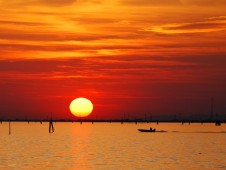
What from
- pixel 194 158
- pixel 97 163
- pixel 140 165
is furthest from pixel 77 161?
pixel 194 158

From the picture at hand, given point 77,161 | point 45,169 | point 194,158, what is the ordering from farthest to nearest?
point 194,158 < point 77,161 < point 45,169

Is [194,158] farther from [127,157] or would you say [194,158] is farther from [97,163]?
[97,163]

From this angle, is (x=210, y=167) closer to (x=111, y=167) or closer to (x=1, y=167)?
(x=111, y=167)

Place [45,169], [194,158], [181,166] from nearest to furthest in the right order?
[45,169], [181,166], [194,158]

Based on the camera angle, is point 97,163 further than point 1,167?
Yes

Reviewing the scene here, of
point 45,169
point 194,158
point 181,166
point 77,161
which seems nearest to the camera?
point 45,169

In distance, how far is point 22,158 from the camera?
290ft

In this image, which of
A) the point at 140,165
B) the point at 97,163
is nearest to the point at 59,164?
the point at 97,163

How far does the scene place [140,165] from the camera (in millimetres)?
77688

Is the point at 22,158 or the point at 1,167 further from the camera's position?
the point at 22,158

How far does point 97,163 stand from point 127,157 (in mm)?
11428

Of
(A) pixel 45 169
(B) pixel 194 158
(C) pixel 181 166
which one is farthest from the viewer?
(B) pixel 194 158

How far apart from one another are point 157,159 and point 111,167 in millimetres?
15195

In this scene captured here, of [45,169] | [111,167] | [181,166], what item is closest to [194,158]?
[181,166]
